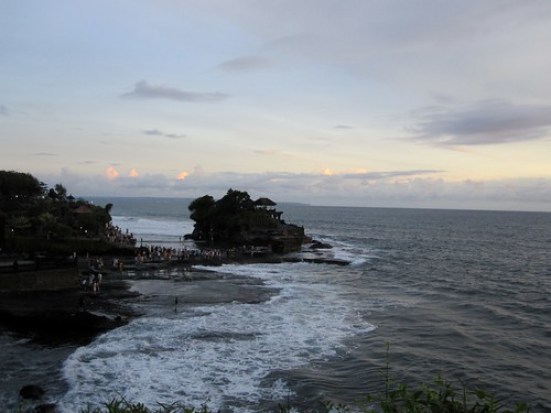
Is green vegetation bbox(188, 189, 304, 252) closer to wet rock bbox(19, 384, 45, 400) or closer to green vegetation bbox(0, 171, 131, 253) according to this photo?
green vegetation bbox(0, 171, 131, 253)

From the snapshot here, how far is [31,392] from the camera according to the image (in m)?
15.8

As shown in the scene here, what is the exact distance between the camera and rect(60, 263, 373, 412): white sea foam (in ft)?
54.9

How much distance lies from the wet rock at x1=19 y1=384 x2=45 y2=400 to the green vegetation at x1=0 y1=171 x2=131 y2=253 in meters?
33.3

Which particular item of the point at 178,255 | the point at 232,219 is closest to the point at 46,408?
the point at 178,255

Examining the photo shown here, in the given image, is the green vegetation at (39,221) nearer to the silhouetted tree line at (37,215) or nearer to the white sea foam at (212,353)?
the silhouetted tree line at (37,215)

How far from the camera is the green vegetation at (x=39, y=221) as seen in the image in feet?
154

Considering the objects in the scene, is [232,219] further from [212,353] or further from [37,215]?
[212,353]

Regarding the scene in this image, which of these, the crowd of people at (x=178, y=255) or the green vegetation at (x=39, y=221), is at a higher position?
the green vegetation at (x=39, y=221)

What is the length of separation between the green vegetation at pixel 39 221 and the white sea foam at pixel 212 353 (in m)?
24.9

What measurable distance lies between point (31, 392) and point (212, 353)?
7027mm

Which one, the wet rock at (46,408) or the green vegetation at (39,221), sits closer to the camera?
the wet rock at (46,408)

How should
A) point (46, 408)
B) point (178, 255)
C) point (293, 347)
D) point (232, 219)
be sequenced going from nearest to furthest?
1. point (46, 408)
2. point (293, 347)
3. point (178, 255)
4. point (232, 219)

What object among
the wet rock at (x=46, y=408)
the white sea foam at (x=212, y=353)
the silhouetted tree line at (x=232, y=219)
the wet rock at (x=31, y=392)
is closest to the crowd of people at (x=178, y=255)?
the silhouetted tree line at (x=232, y=219)

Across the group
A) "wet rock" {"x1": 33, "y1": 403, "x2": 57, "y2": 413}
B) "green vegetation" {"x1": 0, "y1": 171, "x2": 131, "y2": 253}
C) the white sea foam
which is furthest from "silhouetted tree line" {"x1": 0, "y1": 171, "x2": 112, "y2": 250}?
"wet rock" {"x1": 33, "y1": 403, "x2": 57, "y2": 413}
